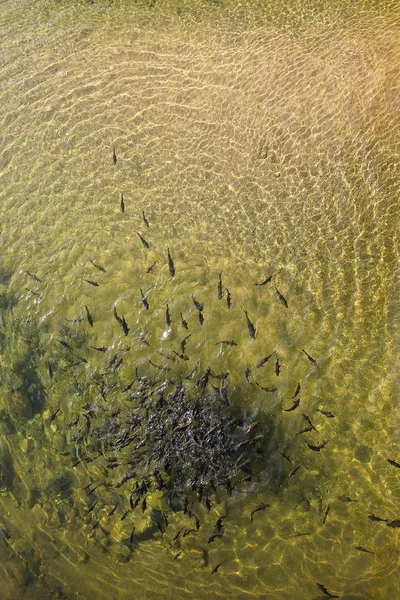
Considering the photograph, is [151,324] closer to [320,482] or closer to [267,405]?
[267,405]

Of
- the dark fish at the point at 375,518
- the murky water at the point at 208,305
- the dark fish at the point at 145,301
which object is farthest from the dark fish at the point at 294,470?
the dark fish at the point at 145,301

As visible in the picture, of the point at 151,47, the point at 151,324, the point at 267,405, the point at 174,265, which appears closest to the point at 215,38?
the point at 151,47

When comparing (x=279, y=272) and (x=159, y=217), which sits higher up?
(x=159, y=217)

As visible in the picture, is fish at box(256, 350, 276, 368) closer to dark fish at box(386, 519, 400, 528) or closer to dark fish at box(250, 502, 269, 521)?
dark fish at box(250, 502, 269, 521)

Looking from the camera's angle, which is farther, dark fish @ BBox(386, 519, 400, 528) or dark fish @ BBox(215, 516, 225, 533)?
dark fish @ BBox(215, 516, 225, 533)

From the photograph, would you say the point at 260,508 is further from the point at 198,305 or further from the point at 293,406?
the point at 198,305

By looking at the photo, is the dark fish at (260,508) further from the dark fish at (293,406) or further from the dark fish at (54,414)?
the dark fish at (54,414)

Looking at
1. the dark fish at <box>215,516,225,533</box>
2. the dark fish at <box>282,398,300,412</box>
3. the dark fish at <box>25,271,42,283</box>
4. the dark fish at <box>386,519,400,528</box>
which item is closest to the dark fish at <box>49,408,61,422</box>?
the dark fish at <box>25,271,42,283</box>

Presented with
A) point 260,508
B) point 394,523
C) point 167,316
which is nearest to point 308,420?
point 260,508
